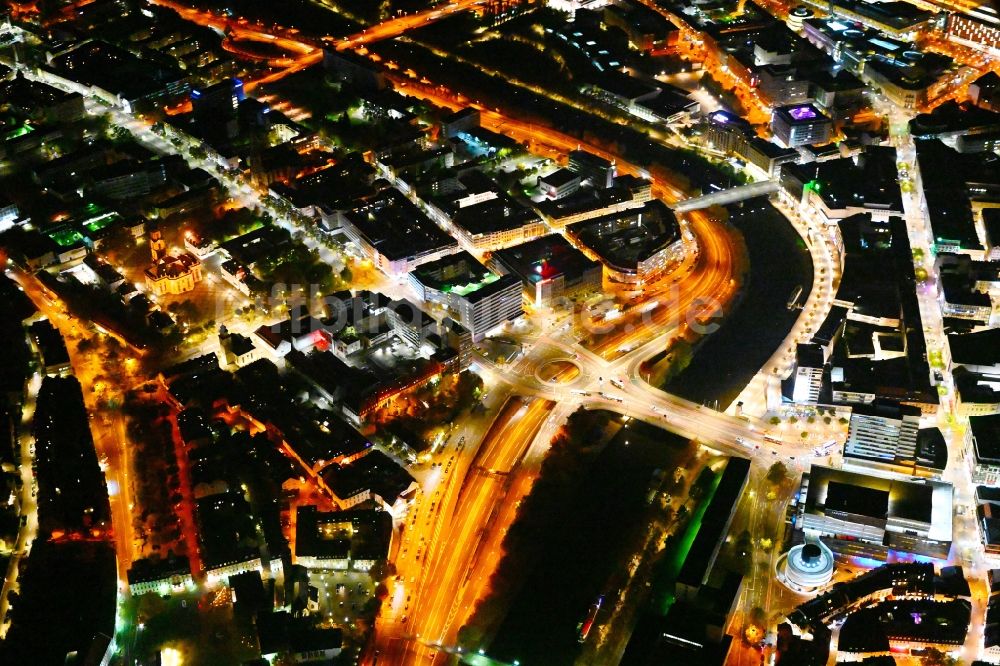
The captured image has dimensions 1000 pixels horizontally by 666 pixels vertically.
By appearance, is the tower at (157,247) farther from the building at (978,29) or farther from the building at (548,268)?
the building at (978,29)

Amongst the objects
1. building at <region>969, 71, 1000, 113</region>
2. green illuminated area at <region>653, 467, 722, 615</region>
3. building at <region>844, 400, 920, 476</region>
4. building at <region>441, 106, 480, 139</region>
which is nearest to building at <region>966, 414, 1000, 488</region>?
building at <region>844, 400, 920, 476</region>

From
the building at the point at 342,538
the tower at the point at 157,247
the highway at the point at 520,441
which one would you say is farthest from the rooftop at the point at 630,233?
the tower at the point at 157,247

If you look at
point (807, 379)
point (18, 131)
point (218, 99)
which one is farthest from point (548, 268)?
point (18, 131)

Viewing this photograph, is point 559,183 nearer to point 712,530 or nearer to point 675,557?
point 712,530

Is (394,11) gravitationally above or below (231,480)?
above

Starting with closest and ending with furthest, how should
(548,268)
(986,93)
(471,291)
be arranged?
(471,291), (548,268), (986,93)

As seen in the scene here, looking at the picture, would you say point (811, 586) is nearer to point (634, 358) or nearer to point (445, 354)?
point (634, 358)

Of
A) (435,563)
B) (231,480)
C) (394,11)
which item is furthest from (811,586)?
(394,11)
